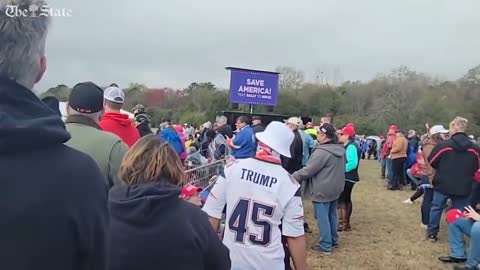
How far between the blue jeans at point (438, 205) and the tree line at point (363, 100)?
3559 centimetres

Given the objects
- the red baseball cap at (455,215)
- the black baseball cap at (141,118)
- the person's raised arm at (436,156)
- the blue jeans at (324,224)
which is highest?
the black baseball cap at (141,118)

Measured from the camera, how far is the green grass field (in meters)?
6.96

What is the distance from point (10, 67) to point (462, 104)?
5152 centimetres

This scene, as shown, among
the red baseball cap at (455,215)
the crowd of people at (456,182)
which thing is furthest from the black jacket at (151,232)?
the red baseball cap at (455,215)

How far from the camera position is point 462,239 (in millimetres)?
6855

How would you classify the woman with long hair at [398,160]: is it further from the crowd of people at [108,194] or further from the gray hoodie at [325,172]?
the crowd of people at [108,194]

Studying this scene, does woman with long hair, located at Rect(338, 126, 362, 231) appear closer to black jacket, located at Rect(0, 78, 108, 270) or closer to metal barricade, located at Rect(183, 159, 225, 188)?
metal barricade, located at Rect(183, 159, 225, 188)

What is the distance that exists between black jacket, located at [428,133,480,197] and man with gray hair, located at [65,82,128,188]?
534 centimetres

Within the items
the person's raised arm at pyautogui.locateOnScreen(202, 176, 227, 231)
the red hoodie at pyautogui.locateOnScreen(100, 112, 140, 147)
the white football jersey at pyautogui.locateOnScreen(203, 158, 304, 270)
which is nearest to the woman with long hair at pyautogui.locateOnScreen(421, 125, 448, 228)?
the red hoodie at pyautogui.locateOnScreen(100, 112, 140, 147)

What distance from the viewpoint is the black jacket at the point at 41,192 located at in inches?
49.6

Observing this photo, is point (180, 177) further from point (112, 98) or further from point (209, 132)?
point (209, 132)

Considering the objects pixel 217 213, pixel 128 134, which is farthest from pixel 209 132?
pixel 217 213

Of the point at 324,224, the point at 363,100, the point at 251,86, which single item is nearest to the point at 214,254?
the point at 324,224

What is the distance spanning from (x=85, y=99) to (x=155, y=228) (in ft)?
5.50
